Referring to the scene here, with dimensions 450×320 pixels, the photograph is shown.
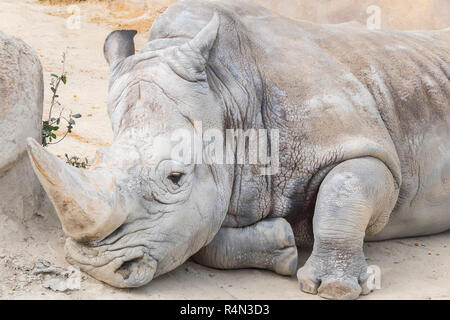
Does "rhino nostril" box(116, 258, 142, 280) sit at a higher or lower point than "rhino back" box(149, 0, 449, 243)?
lower

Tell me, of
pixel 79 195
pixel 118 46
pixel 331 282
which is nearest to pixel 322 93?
pixel 331 282

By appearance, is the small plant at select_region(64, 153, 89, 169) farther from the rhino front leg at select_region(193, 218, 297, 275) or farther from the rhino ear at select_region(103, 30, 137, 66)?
the rhino front leg at select_region(193, 218, 297, 275)

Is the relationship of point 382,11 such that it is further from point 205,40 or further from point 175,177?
point 175,177

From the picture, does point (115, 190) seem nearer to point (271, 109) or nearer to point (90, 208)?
point (90, 208)

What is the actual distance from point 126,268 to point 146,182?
459 millimetres

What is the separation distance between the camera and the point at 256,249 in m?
4.87

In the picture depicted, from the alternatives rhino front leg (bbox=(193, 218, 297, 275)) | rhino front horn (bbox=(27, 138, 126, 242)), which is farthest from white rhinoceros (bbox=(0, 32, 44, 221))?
rhino front leg (bbox=(193, 218, 297, 275))

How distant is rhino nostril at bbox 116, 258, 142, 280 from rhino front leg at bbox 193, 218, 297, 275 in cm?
68

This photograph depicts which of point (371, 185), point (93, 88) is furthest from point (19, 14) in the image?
point (371, 185)

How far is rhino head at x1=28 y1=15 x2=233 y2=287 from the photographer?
400 cm

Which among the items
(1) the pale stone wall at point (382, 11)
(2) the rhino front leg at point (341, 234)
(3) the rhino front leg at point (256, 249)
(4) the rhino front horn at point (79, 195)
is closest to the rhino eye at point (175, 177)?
(4) the rhino front horn at point (79, 195)

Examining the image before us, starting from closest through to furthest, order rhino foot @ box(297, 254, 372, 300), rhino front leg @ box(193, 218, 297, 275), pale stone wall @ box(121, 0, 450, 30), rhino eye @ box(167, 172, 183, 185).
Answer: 1. rhino eye @ box(167, 172, 183, 185)
2. rhino foot @ box(297, 254, 372, 300)
3. rhino front leg @ box(193, 218, 297, 275)
4. pale stone wall @ box(121, 0, 450, 30)

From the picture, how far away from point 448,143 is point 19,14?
749 centimetres

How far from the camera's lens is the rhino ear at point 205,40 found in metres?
4.59
